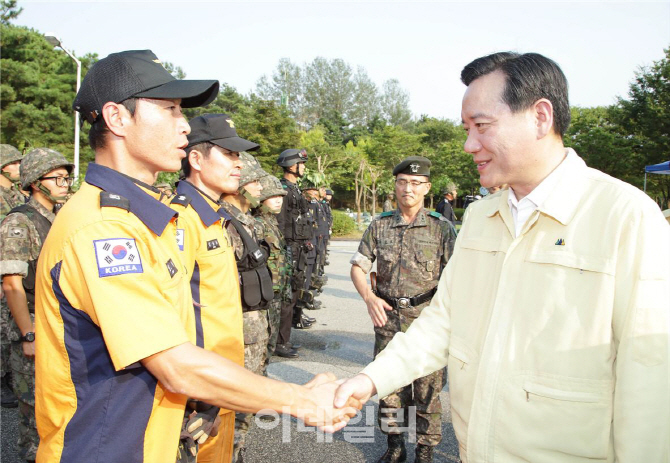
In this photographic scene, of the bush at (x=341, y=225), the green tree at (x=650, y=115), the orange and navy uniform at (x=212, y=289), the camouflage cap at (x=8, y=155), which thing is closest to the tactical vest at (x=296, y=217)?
the camouflage cap at (x=8, y=155)

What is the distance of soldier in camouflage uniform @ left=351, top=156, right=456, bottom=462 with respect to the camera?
11.5 ft

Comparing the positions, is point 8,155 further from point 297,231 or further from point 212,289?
point 212,289

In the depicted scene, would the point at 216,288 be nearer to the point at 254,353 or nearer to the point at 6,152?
the point at 254,353

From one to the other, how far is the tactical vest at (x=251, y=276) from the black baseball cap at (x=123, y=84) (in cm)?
154

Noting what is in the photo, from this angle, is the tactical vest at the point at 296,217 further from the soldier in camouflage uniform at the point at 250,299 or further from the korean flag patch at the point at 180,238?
the korean flag patch at the point at 180,238

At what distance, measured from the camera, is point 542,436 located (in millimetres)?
1490

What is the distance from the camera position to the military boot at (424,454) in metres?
3.44

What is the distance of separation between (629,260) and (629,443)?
526 mm

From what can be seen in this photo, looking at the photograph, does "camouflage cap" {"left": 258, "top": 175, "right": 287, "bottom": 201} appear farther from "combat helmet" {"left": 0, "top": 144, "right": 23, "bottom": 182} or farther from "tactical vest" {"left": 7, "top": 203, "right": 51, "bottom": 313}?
"combat helmet" {"left": 0, "top": 144, "right": 23, "bottom": 182}

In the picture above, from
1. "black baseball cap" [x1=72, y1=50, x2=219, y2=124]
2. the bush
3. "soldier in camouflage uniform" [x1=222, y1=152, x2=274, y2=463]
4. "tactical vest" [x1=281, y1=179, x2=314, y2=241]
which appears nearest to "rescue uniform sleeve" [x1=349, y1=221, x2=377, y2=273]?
"soldier in camouflage uniform" [x1=222, y1=152, x2=274, y2=463]

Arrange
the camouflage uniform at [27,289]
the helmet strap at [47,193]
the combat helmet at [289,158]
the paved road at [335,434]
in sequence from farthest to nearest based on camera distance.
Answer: the combat helmet at [289,158], the helmet strap at [47,193], the paved road at [335,434], the camouflage uniform at [27,289]

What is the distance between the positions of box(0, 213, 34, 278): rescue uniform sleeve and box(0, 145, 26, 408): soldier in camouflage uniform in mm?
684

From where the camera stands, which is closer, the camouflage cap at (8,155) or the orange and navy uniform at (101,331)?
the orange and navy uniform at (101,331)

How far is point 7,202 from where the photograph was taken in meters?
5.89
